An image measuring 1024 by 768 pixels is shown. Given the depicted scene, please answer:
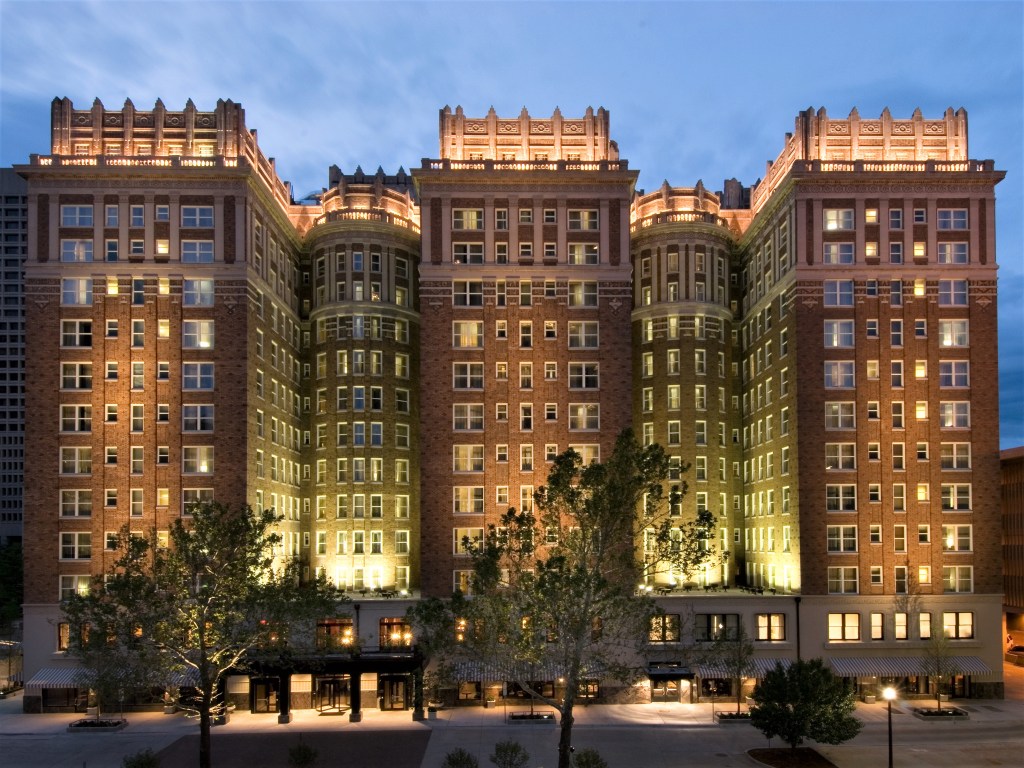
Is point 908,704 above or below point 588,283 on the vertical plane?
below

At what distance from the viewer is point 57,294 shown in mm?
74750

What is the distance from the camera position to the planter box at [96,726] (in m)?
65.8

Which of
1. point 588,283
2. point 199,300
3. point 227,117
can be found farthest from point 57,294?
point 588,283

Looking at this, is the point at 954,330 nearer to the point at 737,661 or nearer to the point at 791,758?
the point at 737,661

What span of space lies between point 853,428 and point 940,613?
14795mm

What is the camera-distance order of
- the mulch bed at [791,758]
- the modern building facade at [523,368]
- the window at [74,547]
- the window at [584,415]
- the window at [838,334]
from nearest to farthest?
the mulch bed at [791,758] < the window at [74,547] < the modern building facade at [523,368] < the window at [838,334] < the window at [584,415]

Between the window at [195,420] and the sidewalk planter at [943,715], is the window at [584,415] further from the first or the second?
the sidewalk planter at [943,715]

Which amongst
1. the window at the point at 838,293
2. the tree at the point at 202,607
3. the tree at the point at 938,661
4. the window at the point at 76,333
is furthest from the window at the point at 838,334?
the window at the point at 76,333

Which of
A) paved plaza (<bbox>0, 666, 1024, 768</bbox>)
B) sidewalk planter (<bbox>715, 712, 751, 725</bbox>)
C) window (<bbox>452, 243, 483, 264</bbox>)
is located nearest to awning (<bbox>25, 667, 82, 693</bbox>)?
paved plaza (<bbox>0, 666, 1024, 768</bbox>)

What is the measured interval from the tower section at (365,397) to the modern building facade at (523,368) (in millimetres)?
678

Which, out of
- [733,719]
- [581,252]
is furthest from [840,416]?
[733,719]

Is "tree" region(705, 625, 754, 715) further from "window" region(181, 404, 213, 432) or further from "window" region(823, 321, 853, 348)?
"window" region(181, 404, 213, 432)

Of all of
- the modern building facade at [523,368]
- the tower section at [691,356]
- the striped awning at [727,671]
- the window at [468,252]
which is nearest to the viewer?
the striped awning at [727,671]

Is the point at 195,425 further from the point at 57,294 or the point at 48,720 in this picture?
the point at 48,720
